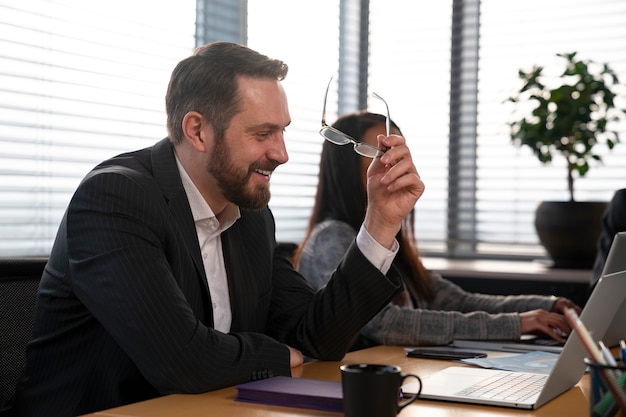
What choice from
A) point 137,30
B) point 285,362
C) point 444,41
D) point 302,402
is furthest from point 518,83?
point 302,402

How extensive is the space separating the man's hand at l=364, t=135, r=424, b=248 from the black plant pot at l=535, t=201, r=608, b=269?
1.82 meters

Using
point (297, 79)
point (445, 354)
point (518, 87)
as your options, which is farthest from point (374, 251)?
point (518, 87)

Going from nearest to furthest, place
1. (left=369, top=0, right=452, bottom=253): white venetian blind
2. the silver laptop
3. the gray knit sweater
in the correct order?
the silver laptop → the gray knit sweater → (left=369, top=0, right=452, bottom=253): white venetian blind

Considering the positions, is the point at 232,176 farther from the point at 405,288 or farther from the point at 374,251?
the point at 405,288

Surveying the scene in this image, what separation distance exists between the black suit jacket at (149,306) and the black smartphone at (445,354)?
0.45 ft

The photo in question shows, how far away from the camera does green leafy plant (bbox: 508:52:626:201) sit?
3.41 m

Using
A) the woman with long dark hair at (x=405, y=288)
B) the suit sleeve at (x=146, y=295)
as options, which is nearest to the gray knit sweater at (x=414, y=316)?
the woman with long dark hair at (x=405, y=288)

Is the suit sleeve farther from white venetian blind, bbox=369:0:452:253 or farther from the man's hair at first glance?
white venetian blind, bbox=369:0:452:253

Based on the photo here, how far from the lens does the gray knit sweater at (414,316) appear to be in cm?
205

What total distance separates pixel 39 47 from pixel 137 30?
44 cm

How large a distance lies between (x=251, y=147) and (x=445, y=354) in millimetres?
604

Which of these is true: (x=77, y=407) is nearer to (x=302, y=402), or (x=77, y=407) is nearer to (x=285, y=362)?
(x=285, y=362)

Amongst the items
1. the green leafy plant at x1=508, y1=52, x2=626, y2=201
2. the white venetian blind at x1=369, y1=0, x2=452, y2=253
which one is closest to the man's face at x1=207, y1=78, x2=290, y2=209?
the green leafy plant at x1=508, y1=52, x2=626, y2=201

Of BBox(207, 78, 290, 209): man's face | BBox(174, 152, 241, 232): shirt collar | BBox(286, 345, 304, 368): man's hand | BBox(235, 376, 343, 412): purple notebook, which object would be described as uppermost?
BBox(207, 78, 290, 209): man's face
